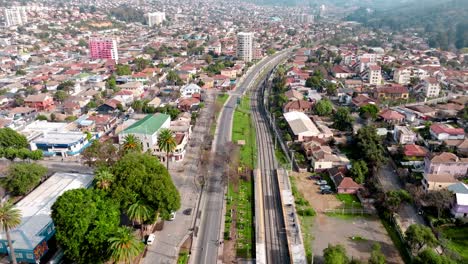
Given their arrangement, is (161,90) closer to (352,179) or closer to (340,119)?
(340,119)

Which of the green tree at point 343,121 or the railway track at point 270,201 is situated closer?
the railway track at point 270,201

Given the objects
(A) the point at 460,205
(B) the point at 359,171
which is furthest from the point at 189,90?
(A) the point at 460,205

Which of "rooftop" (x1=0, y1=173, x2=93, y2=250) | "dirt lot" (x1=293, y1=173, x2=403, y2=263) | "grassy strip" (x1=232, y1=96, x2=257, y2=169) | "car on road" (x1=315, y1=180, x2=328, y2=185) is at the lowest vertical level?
"dirt lot" (x1=293, y1=173, x2=403, y2=263)

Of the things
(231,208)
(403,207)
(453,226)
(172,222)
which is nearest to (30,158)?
(172,222)

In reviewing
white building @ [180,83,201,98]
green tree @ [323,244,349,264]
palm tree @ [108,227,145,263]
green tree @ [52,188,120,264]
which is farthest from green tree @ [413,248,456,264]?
white building @ [180,83,201,98]

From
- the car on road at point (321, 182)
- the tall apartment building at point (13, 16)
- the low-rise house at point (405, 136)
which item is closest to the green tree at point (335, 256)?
the car on road at point (321, 182)

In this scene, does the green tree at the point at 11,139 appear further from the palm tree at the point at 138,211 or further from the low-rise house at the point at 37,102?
the palm tree at the point at 138,211

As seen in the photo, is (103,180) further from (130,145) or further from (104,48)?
(104,48)

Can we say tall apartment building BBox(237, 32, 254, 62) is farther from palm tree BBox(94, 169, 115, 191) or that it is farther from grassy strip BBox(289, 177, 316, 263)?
palm tree BBox(94, 169, 115, 191)
